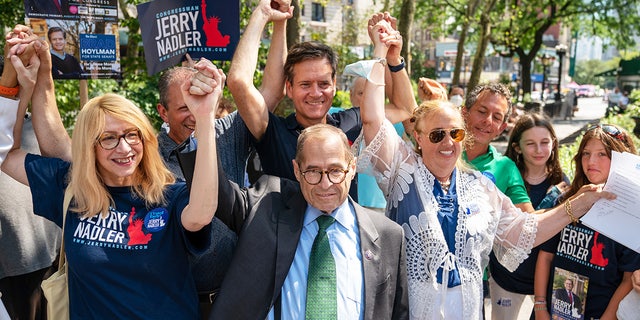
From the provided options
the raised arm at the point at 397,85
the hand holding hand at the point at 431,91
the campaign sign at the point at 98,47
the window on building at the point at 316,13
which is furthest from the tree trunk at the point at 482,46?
the window on building at the point at 316,13

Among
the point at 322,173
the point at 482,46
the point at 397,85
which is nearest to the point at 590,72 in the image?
the point at 482,46

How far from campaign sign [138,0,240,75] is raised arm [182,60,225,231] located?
1.74 meters

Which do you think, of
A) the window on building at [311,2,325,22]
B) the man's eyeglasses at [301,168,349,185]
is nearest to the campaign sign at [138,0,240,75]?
the man's eyeglasses at [301,168,349,185]

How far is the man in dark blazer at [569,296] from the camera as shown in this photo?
295 centimetres

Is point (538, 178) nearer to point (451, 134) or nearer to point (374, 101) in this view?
point (451, 134)

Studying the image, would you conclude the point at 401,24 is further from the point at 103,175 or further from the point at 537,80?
the point at 537,80

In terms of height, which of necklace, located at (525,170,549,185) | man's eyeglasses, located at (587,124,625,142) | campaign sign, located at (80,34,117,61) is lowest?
necklace, located at (525,170,549,185)

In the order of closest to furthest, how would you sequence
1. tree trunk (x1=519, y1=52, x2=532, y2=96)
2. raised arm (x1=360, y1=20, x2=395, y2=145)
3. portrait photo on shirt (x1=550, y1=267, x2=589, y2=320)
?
raised arm (x1=360, y1=20, x2=395, y2=145) < portrait photo on shirt (x1=550, y1=267, x2=589, y2=320) < tree trunk (x1=519, y1=52, x2=532, y2=96)

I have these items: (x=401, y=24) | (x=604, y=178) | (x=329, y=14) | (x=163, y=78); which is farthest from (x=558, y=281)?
(x=329, y=14)

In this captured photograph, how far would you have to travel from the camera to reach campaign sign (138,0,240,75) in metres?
3.73

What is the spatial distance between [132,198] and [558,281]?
7.22 ft

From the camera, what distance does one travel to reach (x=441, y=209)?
8.64 feet

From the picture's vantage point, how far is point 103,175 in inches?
92.5

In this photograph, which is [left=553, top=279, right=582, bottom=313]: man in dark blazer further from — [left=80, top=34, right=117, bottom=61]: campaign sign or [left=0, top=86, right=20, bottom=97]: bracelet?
[left=80, top=34, right=117, bottom=61]: campaign sign
